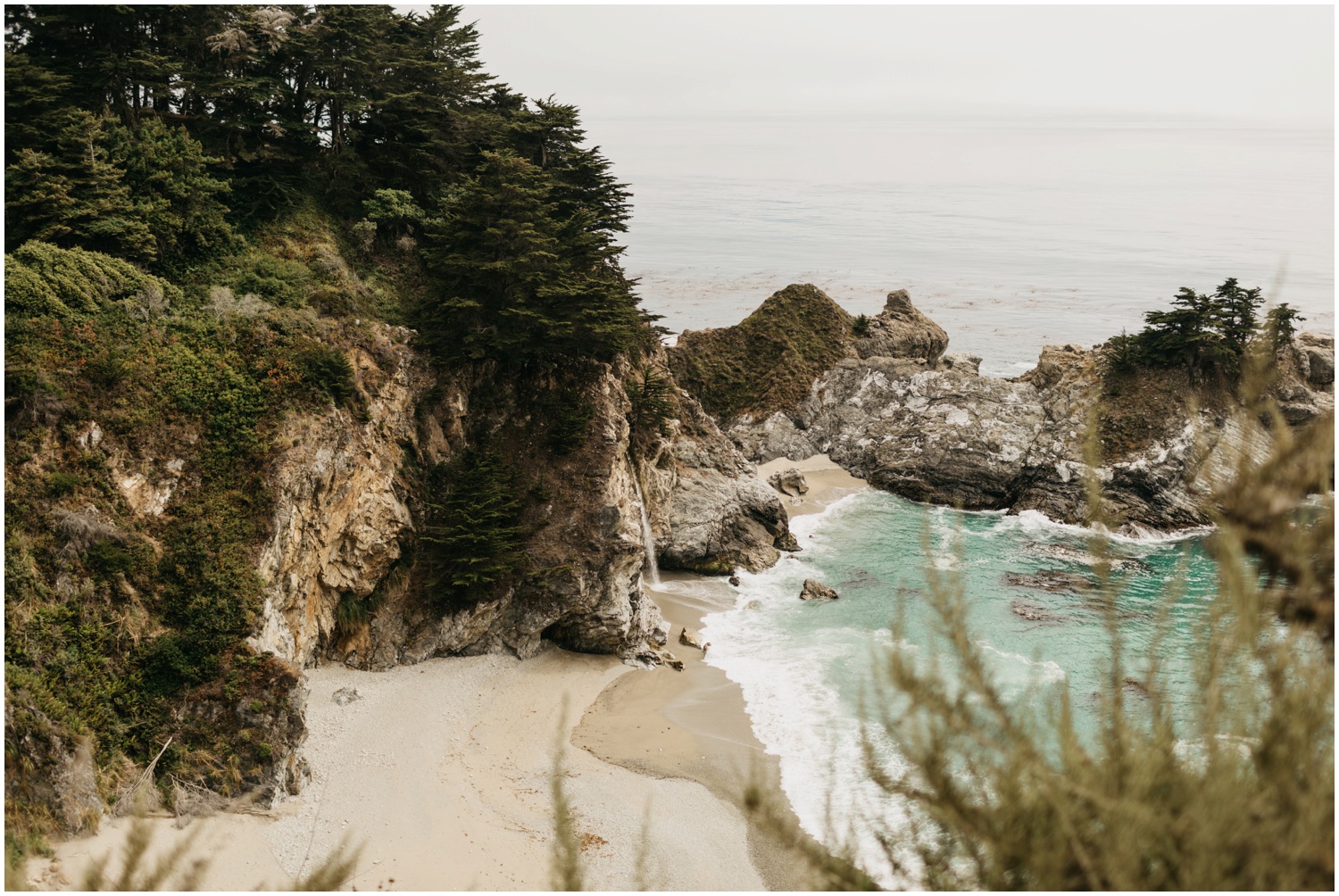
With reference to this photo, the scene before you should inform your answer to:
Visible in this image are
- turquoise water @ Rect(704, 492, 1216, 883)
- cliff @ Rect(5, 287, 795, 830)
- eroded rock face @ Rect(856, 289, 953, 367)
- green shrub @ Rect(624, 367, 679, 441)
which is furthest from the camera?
eroded rock face @ Rect(856, 289, 953, 367)

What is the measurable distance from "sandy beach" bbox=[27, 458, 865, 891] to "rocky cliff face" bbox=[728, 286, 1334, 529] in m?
21.3

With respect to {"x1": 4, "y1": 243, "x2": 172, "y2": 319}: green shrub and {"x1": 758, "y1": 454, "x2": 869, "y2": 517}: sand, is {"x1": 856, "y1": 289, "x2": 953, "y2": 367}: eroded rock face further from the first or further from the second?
{"x1": 4, "y1": 243, "x2": 172, "y2": 319}: green shrub

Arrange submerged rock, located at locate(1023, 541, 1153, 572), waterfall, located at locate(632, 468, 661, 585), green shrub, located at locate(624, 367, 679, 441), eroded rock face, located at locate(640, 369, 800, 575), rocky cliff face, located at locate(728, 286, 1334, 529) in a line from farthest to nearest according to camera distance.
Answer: rocky cliff face, located at locate(728, 286, 1334, 529) < submerged rock, located at locate(1023, 541, 1153, 572) < eroded rock face, located at locate(640, 369, 800, 575) < green shrub, located at locate(624, 367, 679, 441) < waterfall, located at locate(632, 468, 661, 585)

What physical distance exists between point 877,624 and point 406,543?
14387 millimetres

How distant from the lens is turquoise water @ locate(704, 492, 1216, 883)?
16953 millimetres

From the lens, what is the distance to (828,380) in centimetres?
4547

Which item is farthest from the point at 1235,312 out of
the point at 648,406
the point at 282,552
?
the point at 282,552

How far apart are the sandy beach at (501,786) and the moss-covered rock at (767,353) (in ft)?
89.7

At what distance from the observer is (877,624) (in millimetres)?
23406

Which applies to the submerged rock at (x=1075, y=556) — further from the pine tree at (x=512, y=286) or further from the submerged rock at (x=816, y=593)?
the pine tree at (x=512, y=286)

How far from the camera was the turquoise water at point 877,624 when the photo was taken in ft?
55.6

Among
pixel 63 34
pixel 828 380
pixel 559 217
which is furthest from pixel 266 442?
pixel 828 380

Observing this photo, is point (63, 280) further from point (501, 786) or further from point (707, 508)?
point (707, 508)

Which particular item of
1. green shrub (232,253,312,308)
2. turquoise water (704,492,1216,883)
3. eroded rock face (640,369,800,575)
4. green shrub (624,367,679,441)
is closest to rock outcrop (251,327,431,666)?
green shrub (232,253,312,308)
